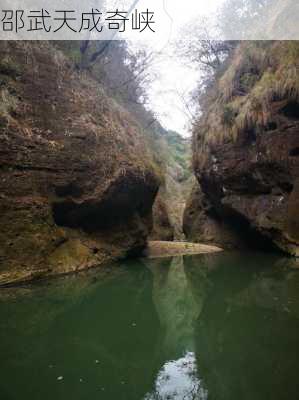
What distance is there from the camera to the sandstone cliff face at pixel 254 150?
11.4m

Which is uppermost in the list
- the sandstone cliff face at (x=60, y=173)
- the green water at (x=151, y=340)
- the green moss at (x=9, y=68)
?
the green moss at (x=9, y=68)

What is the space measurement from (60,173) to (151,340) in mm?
6185

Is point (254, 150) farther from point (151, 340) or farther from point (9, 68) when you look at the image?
point (151, 340)

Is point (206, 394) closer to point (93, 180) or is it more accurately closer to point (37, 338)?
point (37, 338)

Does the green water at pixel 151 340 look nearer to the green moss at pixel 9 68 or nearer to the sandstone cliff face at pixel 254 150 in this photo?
the sandstone cliff face at pixel 254 150

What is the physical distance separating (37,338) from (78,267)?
5.09m

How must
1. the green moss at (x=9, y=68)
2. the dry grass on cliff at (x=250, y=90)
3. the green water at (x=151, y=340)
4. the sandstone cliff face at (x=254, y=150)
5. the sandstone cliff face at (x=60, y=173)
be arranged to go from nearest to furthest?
the green water at (x=151, y=340) → the sandstone cliff face at (x=60, y=173) → the green moss at (x=9, y=68) → the sandstone cliff face at (x=254, y=150) → the dry grass on cliff at (x=250, y=90)

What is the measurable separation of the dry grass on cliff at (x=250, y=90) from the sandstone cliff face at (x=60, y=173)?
11.8ft

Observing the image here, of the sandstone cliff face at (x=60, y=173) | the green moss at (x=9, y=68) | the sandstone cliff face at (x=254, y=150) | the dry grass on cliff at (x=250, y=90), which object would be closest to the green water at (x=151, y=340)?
the sandstone cliff face at (x=60, y=173)

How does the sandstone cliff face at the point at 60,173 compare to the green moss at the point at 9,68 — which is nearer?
the sandstone cliff face at the point at 60,173

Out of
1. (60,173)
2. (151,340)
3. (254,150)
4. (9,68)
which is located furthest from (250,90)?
(151,340)

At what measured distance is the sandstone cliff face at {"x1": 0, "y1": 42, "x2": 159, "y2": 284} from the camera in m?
8.09

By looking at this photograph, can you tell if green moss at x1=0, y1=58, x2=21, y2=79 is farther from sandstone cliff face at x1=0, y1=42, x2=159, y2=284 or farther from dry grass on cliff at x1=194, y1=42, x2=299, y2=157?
dry grass on cliff at x1=194, y1=42, x2=299, y2=157

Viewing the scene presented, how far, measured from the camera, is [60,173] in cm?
938
